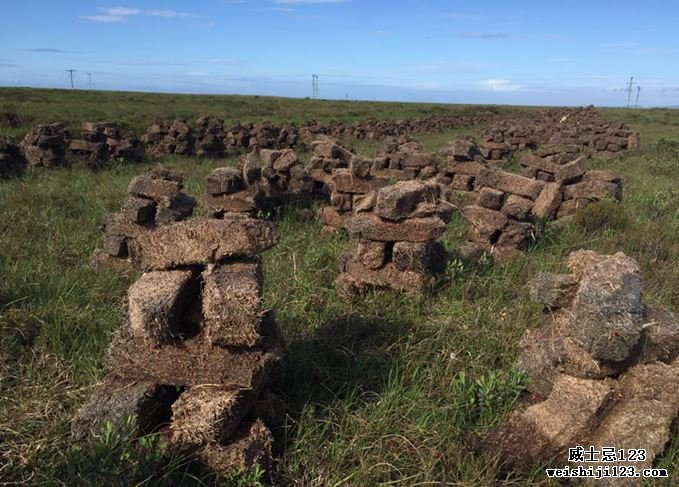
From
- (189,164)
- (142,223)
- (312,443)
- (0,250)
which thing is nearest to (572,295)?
(312,443)

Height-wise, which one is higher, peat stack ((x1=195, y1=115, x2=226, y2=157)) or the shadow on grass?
peat stack ((x1=195, y1=115, x2=226, y2=157))

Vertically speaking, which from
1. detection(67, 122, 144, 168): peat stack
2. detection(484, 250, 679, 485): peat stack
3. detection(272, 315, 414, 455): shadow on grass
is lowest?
detection(272, 315, 414, 455): shadow on grass

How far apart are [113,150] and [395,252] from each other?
1441 cm

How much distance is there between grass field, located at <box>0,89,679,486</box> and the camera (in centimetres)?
359

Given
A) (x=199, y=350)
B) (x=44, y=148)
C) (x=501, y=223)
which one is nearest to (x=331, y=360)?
(x=199, y=350)

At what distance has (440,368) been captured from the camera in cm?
482

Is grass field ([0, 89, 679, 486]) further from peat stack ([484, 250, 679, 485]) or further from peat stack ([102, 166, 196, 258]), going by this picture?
peat stack ([102, 166, 196, 258])

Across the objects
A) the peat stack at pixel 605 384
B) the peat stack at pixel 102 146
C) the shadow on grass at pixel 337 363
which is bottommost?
the shadow on grass at pixel 337 363

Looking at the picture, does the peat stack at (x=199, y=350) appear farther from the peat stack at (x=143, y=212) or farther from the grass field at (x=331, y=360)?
the peat stack at (x=143, y=212)

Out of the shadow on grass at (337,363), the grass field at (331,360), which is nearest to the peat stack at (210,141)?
the grass field at (331,360)

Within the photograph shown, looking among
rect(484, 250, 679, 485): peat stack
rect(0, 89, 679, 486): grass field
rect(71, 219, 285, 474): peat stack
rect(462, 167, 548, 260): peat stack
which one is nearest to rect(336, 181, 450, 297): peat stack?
rect(0, 89, 679, 486): grass field

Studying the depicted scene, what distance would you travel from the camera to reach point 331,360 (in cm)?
496

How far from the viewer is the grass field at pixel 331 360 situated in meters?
3.59

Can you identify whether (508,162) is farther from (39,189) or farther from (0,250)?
(0,250)
